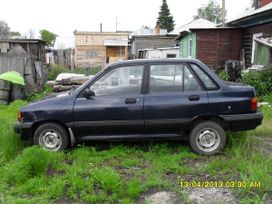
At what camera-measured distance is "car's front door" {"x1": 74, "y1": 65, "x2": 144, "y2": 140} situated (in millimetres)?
5781

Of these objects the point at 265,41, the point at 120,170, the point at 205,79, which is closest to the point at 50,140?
Result: the point at 120,170

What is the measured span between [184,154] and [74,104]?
2.00 meters

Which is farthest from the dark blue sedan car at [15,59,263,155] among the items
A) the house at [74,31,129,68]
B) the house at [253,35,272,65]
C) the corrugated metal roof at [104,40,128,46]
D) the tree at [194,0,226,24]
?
the tree at [194,0,226,24]

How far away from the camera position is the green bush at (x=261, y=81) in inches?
452

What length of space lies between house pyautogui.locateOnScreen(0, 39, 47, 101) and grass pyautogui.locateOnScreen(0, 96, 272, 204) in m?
6.68

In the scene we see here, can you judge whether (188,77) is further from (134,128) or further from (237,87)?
(134,128)

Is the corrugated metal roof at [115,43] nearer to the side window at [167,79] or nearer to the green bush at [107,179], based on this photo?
the side window at [167,79]

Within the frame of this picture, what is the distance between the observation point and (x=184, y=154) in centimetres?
574

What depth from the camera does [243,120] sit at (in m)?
5.69

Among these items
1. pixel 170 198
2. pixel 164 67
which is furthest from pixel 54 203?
pixel 164 67

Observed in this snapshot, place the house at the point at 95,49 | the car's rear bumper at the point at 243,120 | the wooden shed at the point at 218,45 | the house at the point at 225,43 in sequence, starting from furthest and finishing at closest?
the house at the point at 95,49 < the wooden shed at the point at 218,45 < the house at the point at 225,43 < the car's rear bumper at the point at 243,120

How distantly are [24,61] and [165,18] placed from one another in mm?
56355

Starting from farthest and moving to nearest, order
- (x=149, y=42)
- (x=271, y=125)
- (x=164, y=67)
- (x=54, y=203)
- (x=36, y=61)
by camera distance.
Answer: (x=149, y=42)
(x=36, y=61)
(x=271, y=125)
(x=164, y=67)
(x=54, y=203)

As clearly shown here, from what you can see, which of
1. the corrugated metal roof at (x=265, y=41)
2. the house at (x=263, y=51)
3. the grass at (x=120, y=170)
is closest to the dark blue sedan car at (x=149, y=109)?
the grass at (x=120, y=170)
